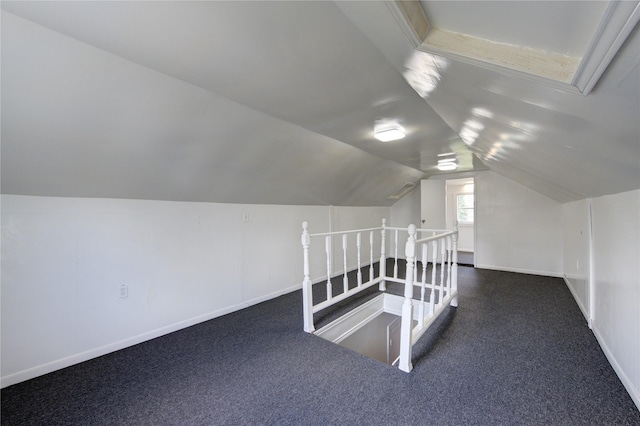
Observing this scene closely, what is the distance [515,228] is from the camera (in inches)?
184

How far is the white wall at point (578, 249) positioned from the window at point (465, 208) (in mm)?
3102

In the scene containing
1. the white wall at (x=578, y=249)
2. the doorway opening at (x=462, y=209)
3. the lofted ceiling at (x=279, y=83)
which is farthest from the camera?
the doorway opening at (x=462, y=209)

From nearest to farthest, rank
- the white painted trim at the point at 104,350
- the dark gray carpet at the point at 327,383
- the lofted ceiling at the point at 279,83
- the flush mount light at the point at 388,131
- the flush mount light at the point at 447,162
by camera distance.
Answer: the lofted ceiling at the point at 279,83, the dark gray carpet at the point at 327,383, the white painted trim at the point at 104,350, the flush mount light at the point at 388,131, the flush mount light at the point at 447,162

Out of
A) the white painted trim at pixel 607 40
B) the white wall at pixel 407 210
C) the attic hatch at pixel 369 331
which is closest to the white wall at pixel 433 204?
the white wall at pixel 407 210

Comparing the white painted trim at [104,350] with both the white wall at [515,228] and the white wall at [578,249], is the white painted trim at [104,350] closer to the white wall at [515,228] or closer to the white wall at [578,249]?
the white wall at [578,249]

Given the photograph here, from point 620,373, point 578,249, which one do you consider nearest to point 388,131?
point 620,373

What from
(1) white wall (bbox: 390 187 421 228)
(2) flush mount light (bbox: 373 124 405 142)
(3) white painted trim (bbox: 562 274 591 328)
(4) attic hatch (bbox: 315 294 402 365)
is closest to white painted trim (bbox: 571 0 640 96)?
(2) flush mount light (bbox: 373 124 405 142)

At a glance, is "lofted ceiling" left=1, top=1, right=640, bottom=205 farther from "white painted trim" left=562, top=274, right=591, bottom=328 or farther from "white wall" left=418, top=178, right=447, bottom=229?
"white wall" left=418, top=178, right=447, bottom=229

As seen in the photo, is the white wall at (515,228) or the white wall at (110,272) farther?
the white wall at (515,228)

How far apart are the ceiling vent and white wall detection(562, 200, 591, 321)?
2.55 metres

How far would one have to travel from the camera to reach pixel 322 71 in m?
1.52

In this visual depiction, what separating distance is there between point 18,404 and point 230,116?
2.32 meters

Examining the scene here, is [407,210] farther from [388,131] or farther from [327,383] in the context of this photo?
[327,383]

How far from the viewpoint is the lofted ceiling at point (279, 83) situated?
70 cm
